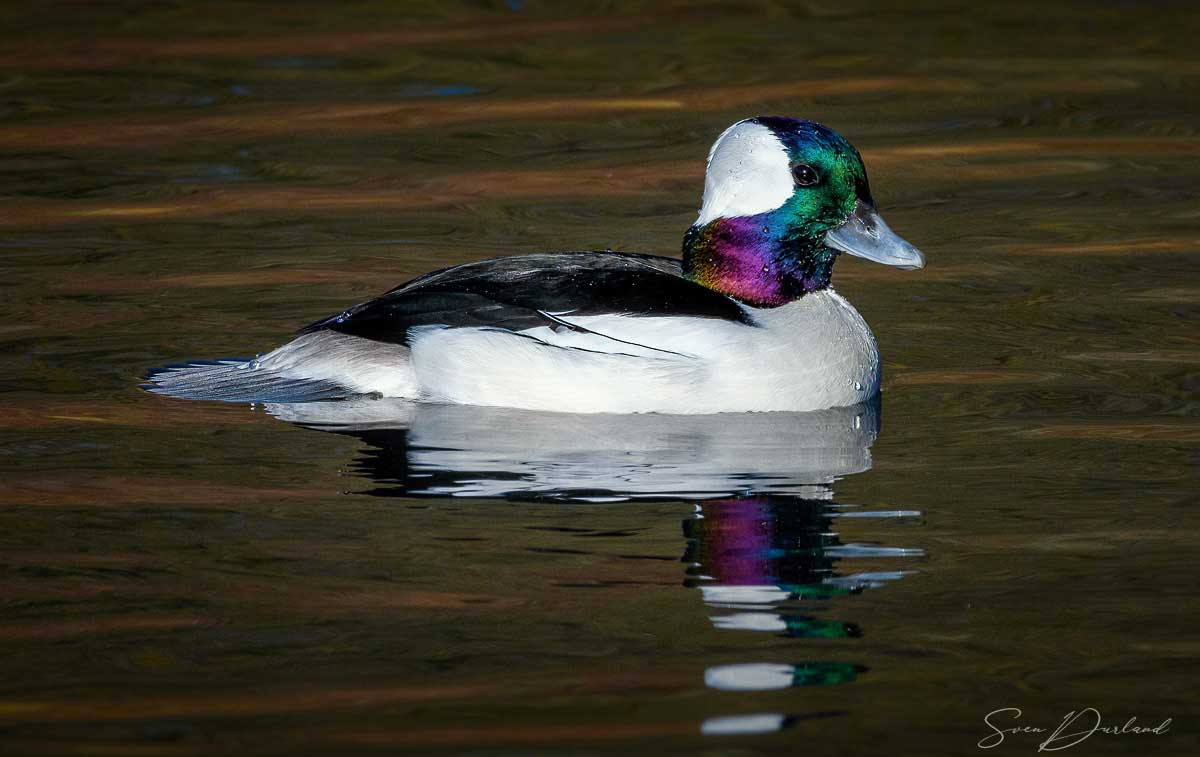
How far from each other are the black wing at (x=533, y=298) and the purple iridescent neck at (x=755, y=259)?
0.73ft

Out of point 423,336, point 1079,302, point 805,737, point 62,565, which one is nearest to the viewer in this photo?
point 805,737

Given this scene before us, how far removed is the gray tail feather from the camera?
825 centimetres

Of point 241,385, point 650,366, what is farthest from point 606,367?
point 241,385

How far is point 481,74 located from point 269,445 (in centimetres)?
737

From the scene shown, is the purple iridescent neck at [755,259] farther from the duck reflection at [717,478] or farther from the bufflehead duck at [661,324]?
the duck reflection at [717,478]

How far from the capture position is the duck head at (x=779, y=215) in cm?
820

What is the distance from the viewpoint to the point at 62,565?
244 inches

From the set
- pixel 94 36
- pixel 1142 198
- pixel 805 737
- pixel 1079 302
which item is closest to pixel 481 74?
pixel 94 36

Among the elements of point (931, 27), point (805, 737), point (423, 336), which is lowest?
point (805, 737)

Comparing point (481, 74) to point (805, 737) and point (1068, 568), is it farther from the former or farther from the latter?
point (805, 737)

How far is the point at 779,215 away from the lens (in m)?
8.23

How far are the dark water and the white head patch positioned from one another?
2.98ft
